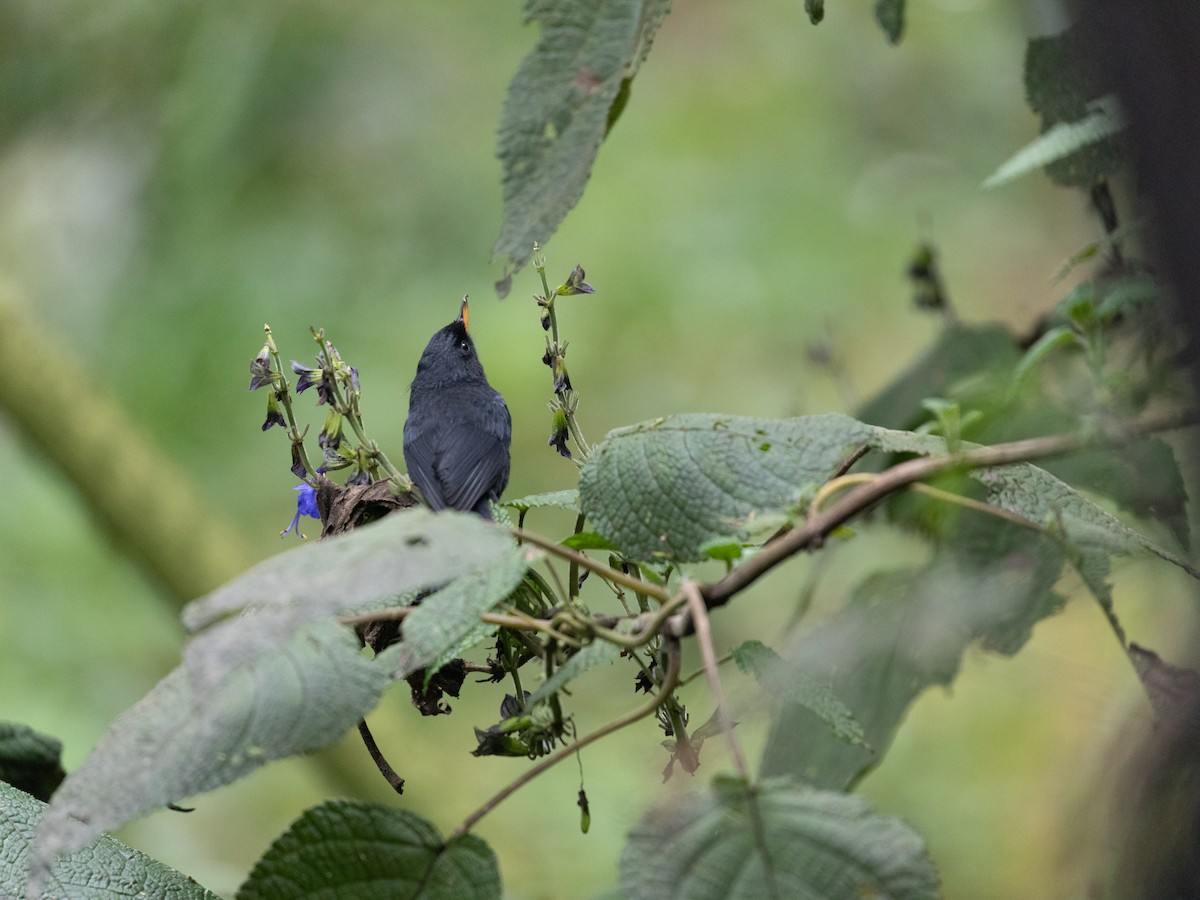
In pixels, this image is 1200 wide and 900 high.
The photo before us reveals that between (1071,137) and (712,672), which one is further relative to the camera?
(1071,137)

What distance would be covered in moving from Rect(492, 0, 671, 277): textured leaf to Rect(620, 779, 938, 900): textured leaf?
0.34 metres

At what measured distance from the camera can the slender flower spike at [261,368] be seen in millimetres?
1017

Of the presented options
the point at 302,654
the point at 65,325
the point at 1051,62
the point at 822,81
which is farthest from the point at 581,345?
the point at 302,654

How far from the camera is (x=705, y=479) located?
0.76 metres

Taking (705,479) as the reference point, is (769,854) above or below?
below

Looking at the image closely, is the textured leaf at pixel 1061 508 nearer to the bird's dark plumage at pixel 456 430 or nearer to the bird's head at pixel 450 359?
the bird's dark plumage at pixel 456 430

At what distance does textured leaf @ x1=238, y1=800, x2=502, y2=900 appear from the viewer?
Result: 27.1 inches

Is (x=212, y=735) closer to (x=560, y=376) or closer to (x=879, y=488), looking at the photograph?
(x=879, y=488)

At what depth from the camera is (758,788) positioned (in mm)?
596

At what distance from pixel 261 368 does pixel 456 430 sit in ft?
2.66

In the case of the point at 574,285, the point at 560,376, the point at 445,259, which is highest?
the point at 445,259

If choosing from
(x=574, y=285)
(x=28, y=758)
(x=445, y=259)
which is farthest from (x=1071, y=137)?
(x=445, y=259)

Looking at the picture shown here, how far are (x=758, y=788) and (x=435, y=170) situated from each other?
3939 mm

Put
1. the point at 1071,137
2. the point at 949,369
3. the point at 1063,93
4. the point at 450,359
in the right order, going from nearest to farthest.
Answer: the point at 1071,137
the point at 1063,93
the point at 949,369
the point at 450,359
